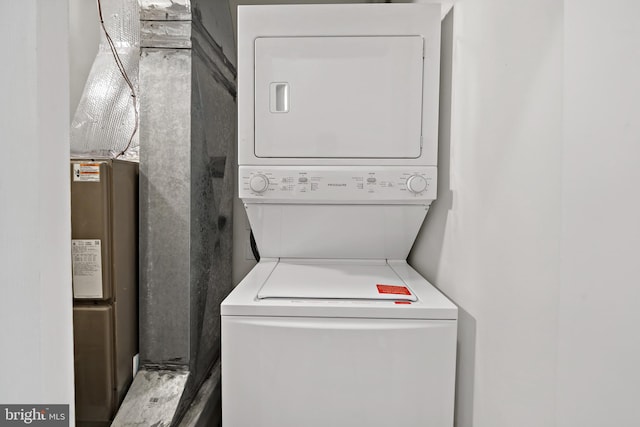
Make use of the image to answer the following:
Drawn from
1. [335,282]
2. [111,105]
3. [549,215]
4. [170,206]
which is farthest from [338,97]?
[111,105]

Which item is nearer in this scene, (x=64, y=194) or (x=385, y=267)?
(x=64, y=194)

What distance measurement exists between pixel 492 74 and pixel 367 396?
42.2 inches

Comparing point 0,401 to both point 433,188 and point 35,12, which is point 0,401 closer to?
point 35,12

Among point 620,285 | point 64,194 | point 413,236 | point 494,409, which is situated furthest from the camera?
A: point 413,236

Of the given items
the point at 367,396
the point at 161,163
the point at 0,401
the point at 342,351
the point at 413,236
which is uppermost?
the point at 161,163

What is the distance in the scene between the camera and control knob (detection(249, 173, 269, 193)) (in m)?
1.51

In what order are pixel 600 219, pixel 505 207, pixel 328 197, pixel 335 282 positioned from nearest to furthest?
1. pixel 600 219
2. pixel 505 207
3. pixel 335 282
4. pixel 328 197

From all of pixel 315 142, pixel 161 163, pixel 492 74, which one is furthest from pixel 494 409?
pixel 161 163

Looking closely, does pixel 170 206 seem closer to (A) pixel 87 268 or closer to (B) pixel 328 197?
(A) pixel 87 268

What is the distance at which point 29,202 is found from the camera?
62 centimetres

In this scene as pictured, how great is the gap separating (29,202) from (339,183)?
1083 mm

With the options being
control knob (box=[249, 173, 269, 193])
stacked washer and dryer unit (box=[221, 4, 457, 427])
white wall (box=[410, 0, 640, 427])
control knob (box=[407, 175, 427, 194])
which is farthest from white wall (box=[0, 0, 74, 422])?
control knob (box=[407, 175, 427, 194])

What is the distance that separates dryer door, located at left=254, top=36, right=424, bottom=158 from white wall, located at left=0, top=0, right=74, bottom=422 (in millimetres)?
922

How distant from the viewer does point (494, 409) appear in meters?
0.99
